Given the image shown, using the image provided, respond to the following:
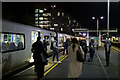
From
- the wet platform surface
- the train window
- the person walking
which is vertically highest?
the train window

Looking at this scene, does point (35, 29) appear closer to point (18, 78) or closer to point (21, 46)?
point (21, 46)

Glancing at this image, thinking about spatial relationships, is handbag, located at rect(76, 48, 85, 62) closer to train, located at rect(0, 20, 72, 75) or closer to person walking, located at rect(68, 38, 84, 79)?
person walking, located at rect(68, 38, 84, 79)

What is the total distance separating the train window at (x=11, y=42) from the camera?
7400 millimetres

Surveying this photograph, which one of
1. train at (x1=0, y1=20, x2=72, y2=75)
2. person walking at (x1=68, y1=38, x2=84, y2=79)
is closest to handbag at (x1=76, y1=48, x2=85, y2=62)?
person walking at (x1=68, y1=38, x2=84, y2=79)

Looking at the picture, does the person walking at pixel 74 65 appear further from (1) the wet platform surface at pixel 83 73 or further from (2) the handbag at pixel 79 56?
(1) the wet platform surface at pixel 83 73

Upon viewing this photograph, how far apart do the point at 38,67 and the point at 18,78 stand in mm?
1291

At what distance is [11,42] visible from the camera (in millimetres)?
8211

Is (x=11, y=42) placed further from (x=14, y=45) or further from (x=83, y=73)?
(x=83, y=73)

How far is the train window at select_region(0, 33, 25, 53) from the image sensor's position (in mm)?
7400

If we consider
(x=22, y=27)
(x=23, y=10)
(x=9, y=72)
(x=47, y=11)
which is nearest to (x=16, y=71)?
(x=9, y=72)

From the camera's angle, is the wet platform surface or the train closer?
the wet platform surface

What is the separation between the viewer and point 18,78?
6.82 metres

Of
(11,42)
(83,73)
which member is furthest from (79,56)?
(11,42)

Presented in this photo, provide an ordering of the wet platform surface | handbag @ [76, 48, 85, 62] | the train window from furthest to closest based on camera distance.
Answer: the train window, the wet platform surface, handbag @ [76, 48, 85, 62]
